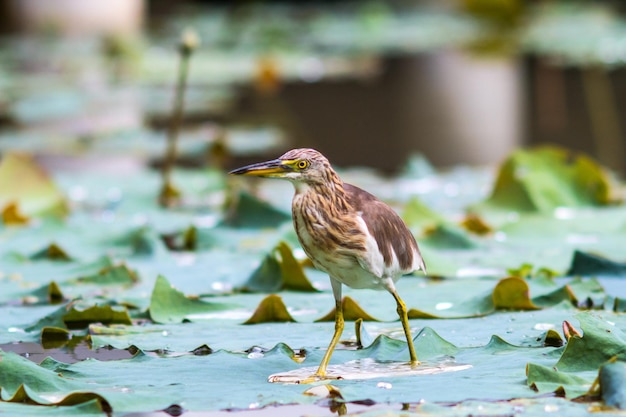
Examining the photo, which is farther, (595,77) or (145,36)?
(145,36)

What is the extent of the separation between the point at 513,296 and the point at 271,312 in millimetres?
555

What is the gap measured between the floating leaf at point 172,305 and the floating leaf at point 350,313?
0.93ft

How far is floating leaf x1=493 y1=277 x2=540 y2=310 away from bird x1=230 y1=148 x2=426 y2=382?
20.8 inches

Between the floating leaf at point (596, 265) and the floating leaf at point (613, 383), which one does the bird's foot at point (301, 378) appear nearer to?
the floating leaf at point (613, 383)

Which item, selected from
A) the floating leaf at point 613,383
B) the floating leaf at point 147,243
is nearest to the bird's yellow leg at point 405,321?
the floating leaf at point 613,383

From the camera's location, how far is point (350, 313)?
2.64 m

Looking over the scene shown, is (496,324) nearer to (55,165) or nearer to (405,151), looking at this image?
(55,165)

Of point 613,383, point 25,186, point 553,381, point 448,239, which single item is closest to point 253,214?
point 448,239

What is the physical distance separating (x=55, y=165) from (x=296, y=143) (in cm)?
139

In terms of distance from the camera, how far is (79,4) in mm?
12812

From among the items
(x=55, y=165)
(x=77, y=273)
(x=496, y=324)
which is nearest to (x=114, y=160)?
(x=55, y=165)

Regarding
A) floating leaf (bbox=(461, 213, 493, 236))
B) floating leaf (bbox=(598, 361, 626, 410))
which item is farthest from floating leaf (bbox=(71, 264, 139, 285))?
floating leaf (bbox=(598, 361, 626, 410))

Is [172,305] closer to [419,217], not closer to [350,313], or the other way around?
[350,313]

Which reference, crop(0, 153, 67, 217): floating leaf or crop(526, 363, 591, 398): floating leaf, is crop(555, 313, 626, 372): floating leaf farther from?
crop(0, 153, 67, 217): floating leaf
